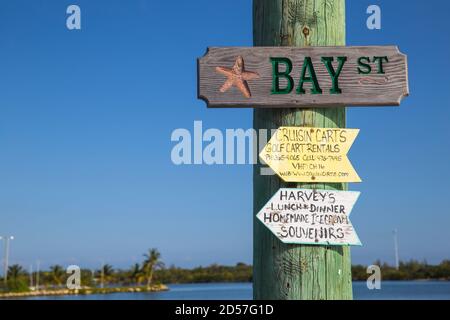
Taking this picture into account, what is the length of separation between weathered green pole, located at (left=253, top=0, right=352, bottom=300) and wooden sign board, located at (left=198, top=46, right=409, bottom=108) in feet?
0.22

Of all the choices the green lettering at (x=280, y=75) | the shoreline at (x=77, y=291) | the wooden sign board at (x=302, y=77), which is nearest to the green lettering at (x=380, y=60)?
the wooden sign board at (x=302, y=77)

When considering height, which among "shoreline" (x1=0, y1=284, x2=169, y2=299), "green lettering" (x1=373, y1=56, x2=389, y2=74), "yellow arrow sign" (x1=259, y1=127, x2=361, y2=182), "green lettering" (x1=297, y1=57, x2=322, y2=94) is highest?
"green lettering" (x1=373, y1=56, x2=389, y2=74)

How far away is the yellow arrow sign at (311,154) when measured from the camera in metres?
3.18

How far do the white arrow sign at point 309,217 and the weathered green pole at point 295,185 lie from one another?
0.13ft

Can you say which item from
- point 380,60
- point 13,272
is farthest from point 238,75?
point 13,272

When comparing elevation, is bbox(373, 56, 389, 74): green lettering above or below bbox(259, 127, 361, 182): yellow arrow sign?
above

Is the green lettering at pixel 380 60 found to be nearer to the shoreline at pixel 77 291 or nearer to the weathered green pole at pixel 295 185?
the weathered green pole at pixel 295 185

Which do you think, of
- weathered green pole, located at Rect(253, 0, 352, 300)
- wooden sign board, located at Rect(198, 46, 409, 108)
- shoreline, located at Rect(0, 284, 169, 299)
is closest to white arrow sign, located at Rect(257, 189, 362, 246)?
weathered green pole, located at Rect(253, 0, 352, 300)

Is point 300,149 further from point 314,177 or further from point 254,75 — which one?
point 254,75

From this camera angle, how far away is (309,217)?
Answer: 10.4 feet

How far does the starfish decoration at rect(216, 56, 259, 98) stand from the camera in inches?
129

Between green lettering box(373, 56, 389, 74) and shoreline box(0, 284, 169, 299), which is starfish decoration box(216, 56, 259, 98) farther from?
shoreline box(0, 284, 169, 299)

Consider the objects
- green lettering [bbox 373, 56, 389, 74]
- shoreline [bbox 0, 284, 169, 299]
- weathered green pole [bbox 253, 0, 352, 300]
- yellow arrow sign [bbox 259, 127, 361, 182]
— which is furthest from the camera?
shoreline [bbox 0, 284, 169, 299]
